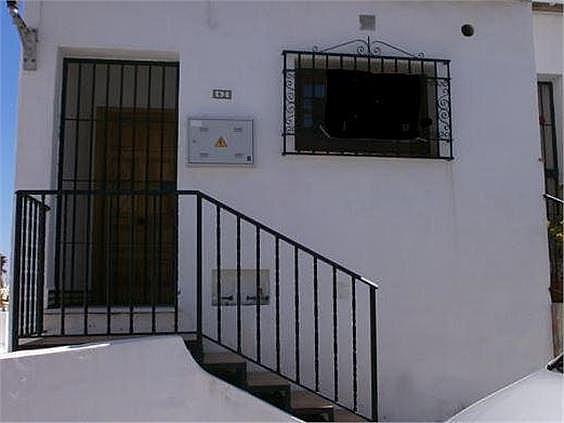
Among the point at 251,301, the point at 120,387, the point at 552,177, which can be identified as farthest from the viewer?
the point at 552,177

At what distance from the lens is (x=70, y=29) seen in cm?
541

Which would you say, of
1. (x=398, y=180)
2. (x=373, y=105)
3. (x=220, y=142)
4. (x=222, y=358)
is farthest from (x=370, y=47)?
(x=222, y=358)

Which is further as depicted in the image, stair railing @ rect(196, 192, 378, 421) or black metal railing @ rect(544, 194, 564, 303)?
black metal railing @ rect(544, 194, 564, 303)

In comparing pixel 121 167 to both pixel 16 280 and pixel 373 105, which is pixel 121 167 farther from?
pixel 373 105

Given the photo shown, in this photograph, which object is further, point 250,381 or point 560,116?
point 560,116

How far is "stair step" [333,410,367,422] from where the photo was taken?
4562mm

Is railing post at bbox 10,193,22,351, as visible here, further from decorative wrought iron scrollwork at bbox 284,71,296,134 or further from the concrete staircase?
decorative wrought iron scrollwork at bbox 284,71,296,134

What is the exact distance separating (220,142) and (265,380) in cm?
200

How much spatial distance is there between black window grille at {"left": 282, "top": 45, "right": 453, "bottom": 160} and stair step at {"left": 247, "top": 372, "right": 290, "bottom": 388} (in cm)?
204

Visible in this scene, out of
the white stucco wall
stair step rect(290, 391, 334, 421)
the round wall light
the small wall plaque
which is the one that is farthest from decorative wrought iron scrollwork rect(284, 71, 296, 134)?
stair step rect(290, 391, 334, 421)

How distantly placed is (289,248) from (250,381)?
127 cm

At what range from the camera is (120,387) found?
155 inches

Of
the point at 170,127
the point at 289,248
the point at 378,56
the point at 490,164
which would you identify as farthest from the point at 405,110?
the point at 170,127

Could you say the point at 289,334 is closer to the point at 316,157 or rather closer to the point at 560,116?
the point at 316,157
